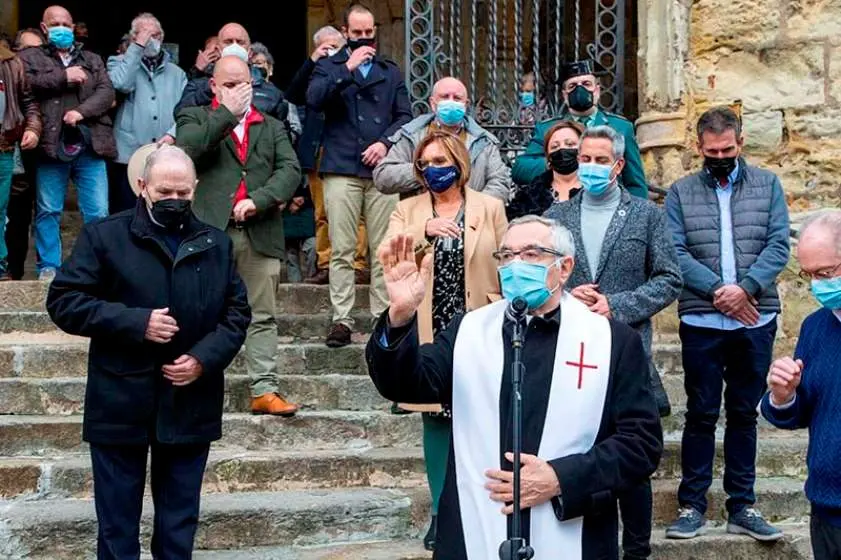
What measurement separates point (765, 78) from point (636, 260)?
3.33 m

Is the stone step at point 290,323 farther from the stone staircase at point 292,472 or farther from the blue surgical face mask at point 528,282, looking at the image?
the blue surgical face mask at point 528,282

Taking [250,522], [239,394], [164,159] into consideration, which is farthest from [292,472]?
[164,159]

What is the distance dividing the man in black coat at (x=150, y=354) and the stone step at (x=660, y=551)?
0.86 meters

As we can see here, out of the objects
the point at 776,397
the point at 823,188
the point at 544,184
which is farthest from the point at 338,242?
the point at 776,397

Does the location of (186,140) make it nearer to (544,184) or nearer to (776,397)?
(544,184)

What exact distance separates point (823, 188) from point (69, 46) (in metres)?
4.92

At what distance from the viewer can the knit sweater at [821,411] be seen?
421 cm

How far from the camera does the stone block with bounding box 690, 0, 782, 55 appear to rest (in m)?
8.42

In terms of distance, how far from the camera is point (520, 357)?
3.80 m

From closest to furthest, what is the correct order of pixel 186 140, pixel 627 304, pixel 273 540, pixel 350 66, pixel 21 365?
pixel 627 304 < pixel 273 540 < pixel 186 140 < pixel 21 365 < pixel 350 66

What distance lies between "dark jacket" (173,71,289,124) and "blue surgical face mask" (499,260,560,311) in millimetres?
4043

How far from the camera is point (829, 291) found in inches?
163

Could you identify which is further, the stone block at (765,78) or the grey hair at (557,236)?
the stone block at (765,78)

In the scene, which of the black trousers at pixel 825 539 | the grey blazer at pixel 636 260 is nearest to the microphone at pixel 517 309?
the black trousers at pixel 825 539
